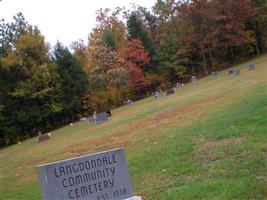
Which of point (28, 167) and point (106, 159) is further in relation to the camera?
point (28, 167)

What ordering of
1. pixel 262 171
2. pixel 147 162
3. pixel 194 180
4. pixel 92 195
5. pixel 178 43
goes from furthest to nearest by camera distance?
pixel 178 43 < pixel 147 162 < pixel 194 180 < pixel 262 171 < pixel 92 195

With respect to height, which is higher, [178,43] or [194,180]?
[178,43]

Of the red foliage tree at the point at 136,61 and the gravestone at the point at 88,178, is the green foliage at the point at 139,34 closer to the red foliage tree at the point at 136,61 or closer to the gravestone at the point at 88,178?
the red foliage tree at the point at 136,61

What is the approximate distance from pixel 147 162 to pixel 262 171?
3.81 m

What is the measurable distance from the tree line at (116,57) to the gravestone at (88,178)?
38.5 m

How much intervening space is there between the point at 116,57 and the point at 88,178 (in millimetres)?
46012

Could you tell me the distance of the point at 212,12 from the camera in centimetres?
5456

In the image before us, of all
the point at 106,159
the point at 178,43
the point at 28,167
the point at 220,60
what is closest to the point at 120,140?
the point at 28,167

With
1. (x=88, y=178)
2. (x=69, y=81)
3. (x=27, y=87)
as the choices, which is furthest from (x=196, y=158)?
(x=69, y=81)

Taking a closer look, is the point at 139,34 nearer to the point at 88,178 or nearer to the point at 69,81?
the point at 69,81

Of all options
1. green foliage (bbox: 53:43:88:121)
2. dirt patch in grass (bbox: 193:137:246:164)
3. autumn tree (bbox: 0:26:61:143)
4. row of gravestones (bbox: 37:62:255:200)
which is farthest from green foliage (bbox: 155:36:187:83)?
row of gravestones (bbox: 37:62:255:200)

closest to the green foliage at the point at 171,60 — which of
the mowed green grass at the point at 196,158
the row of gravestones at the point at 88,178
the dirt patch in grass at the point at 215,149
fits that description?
the mowed green grass at the point at 196,158

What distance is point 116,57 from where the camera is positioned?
172 ft

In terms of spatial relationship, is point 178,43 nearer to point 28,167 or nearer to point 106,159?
point 28,167
